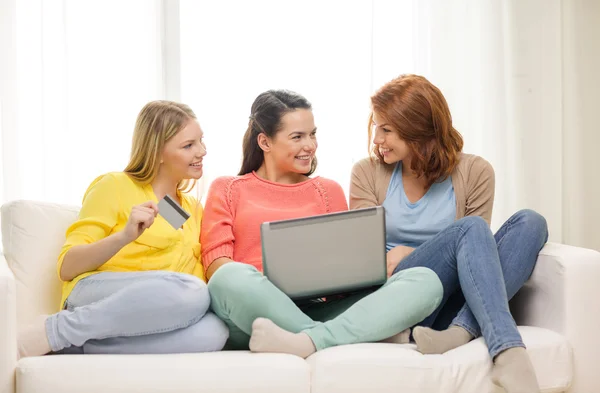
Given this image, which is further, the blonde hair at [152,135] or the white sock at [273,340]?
the blonde hair at [152,135]

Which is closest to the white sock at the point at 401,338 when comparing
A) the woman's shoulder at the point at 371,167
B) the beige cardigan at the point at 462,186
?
the beige cardigan at the point at 462,186

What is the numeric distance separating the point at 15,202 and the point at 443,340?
3.97 ft

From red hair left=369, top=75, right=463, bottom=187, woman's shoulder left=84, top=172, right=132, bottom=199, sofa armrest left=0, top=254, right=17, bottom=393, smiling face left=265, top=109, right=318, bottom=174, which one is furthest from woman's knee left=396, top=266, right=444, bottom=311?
sofa armrest left=0, top=254, right=17, bottom=393

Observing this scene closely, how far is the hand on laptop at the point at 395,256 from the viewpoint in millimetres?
2088

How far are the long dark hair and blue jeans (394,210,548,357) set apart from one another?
23.0 inches

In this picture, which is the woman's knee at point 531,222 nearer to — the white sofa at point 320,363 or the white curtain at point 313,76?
the white sofa at point 320,363

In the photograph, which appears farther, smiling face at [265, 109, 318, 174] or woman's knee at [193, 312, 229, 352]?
smiling face at [265, 109, 318, 174]

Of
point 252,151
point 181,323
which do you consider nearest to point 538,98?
point 252,151

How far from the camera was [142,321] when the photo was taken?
5.72 feet

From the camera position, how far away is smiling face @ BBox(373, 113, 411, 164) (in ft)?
7.40

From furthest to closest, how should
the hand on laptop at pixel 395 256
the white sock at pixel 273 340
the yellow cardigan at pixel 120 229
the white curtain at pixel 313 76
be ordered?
the white curtain at pixel 313 76 → the hand on laptop at pixel 395 256 → the yellow cardigan at pixel 120 229 → the white sock at pixel 273 340

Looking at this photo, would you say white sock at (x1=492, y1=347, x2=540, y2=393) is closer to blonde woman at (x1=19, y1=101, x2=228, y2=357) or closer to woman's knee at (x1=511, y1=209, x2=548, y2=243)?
woman's knee at (x1=511, y1=209, x2=548, y2=243)

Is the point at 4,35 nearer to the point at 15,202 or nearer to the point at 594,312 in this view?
the point at 15,202

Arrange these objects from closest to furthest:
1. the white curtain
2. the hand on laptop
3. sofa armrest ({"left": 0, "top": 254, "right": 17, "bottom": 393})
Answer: sofa armrest ({"left": 0, "top": 254, "right": 17, "bottom": 393}) → the hand on laptop → the white curtain
